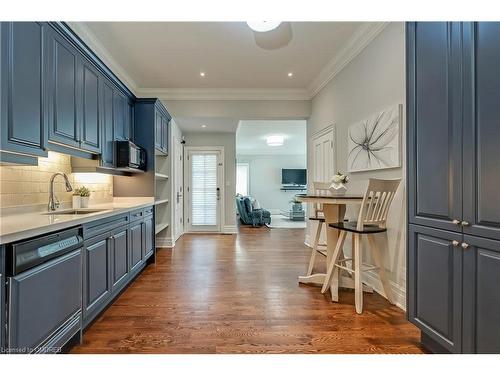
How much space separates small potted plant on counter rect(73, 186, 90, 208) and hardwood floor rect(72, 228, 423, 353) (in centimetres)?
105

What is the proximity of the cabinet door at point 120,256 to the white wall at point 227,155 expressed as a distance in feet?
12.2

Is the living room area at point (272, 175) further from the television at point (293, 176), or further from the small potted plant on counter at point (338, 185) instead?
the small potted plant on counter at point (338, 185)

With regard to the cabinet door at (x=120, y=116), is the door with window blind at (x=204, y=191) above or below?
below

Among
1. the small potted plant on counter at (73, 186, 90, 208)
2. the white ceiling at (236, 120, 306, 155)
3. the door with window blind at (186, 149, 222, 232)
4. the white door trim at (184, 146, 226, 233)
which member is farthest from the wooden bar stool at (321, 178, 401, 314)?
the white ceiling at (236, 120, 306, 155)

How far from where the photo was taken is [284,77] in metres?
4.36

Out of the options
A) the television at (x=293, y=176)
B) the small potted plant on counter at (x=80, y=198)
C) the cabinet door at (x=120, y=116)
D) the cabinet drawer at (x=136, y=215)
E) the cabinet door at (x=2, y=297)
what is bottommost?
the cabinet door at (x=2, y=297)

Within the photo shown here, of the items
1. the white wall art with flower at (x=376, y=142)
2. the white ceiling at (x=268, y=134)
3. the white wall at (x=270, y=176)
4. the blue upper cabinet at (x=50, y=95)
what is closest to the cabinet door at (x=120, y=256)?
the blue upper cabinet at (x=50, y=95)

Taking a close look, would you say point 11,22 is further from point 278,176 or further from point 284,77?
point 278,176

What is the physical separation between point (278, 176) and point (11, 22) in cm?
1036

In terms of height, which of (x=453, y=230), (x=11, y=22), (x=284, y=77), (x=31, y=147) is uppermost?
(x=284, y=77)

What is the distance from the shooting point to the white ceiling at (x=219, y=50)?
9.80 feet

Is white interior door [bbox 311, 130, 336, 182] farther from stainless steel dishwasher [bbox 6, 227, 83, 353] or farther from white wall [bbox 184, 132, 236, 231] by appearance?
stainless steel dishwasher [bbox 6, 227, 83, 353]

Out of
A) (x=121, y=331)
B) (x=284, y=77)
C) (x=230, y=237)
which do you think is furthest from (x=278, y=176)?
(x=121, y=331)

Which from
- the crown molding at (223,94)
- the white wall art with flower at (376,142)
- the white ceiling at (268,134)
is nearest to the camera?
the white wall art with flower at (376,142)
